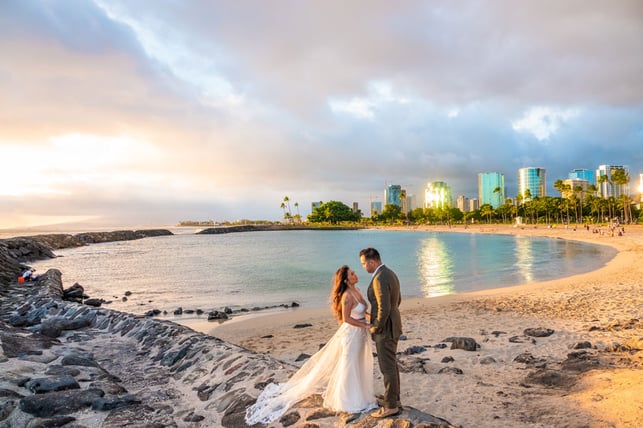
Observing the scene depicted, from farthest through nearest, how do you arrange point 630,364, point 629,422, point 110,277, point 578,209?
1. point 578,209
2. point 110,277
3. point 630,364
4. point 629,422

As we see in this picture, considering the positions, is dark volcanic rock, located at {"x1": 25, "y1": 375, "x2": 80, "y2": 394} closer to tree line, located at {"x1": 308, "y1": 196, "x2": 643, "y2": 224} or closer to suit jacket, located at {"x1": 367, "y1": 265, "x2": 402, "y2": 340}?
suit jacket, located at {"x1": 367, "y1": 265, "x2": 402, "y2": 340}

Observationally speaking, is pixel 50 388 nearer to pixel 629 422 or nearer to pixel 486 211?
pixel 629 422

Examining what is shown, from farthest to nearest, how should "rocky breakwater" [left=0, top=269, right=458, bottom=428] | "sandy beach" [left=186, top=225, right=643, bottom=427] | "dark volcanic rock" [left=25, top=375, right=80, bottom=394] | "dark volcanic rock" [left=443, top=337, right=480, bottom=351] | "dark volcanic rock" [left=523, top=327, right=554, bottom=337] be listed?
"dark volcanic rock" [left=523, top=327, right=554, bottom=337] → "dark volcanic rock" [left=443, top=337, right=480, bottom=351] → "dark volcanic rock" [left=25, top=375, right=80, bottom=394] → "sandy beach" [left=186, top=225, right=643, bottom=427] → "rocky breakwater" [left=0, top=269, right=458, bottom=428]

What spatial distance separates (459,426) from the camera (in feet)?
20.6

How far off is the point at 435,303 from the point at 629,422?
14.5 m

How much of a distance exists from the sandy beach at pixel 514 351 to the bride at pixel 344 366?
192 centimetres

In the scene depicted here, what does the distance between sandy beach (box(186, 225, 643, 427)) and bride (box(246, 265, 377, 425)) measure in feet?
6.30

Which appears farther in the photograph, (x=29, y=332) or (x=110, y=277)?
(x=110, y=277)

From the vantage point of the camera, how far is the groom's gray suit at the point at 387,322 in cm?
549

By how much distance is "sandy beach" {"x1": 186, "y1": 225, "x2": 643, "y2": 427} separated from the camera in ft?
21.9

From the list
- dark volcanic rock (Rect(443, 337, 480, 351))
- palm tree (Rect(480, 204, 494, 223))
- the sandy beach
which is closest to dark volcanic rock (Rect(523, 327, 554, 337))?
the sandy beach

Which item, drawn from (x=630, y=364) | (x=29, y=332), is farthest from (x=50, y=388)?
(x=630, y=364)

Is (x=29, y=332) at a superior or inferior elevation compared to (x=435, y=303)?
superior

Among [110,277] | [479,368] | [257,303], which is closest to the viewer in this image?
[479,368]
